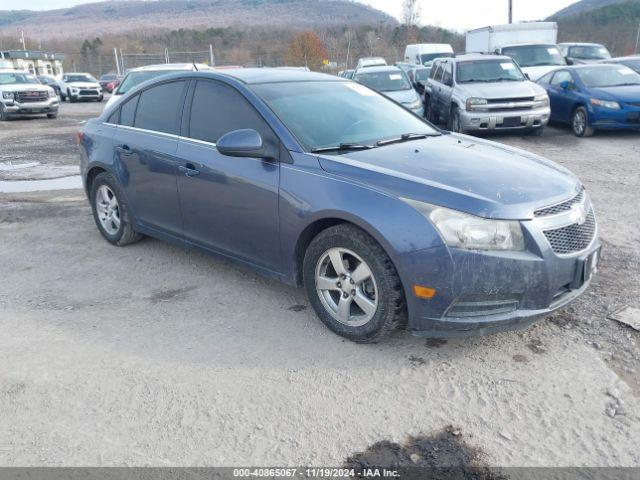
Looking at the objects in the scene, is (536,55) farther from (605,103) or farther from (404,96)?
(404,96)

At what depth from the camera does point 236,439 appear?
9.05ft

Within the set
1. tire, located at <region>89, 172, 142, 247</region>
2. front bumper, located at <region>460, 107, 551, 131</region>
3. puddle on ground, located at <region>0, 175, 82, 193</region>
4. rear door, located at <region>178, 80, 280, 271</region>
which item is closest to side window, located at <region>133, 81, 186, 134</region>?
rear door, located at <region>178, 80, 280, 271</region>

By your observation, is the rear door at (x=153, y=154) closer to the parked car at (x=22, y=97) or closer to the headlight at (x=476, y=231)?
the headlight at (x=476, y=231)

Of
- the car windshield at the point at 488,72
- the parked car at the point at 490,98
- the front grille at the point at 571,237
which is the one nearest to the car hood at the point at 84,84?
the parked car at the point at 490,98

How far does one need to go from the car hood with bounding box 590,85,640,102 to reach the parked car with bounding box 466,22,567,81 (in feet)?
12.2

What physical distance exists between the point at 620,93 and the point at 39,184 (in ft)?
36.0

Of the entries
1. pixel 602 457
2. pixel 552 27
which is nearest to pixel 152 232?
pixel 602 457

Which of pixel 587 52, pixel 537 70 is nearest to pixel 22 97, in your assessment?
pixel 537 70

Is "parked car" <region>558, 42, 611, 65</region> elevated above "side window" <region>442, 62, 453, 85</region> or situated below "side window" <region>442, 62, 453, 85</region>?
above

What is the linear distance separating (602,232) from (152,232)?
431 cm

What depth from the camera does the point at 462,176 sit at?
3453 millimetres

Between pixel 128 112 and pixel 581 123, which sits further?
pixel 581 123

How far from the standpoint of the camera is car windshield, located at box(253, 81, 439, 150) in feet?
13.1

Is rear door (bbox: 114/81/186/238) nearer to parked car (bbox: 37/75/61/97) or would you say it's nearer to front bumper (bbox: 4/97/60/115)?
front bumper (bbox: 4/97/60/115)
